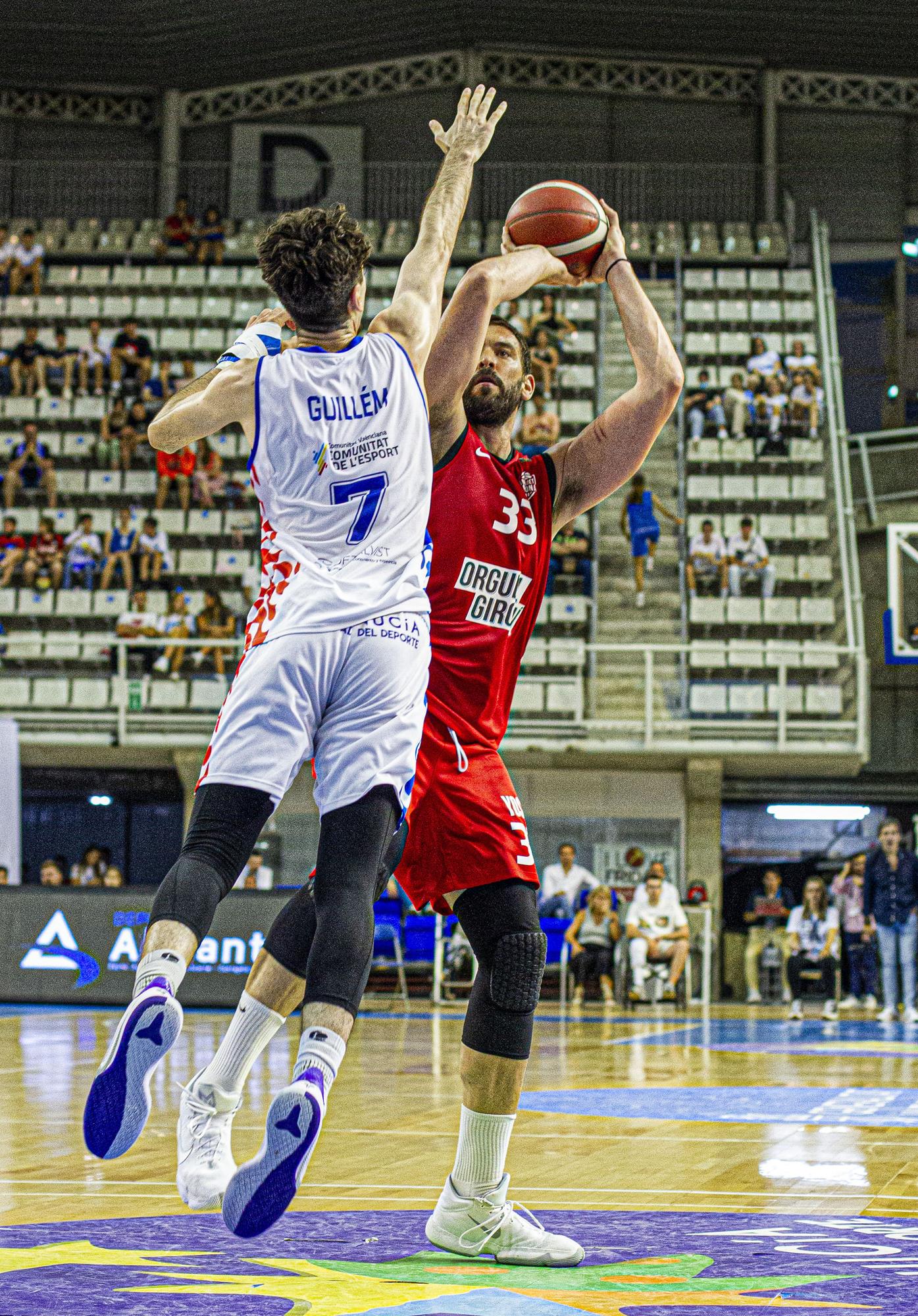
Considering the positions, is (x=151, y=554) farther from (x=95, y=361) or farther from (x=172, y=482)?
(x=95, y=361)

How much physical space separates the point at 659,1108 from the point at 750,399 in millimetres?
16016

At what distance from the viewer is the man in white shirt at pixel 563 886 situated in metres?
16.1

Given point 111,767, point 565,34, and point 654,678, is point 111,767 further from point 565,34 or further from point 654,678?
point 565,34

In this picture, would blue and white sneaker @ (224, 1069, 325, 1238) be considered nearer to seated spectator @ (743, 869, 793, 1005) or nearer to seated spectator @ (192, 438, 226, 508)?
seated spectator @ (743, 869, 793, 1005)

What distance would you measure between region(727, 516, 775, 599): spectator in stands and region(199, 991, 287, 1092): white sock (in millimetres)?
16583

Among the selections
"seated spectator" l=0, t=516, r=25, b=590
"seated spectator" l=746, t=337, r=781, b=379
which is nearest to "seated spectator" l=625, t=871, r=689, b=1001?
"seated spectator" l=746, t=337, r=781, b=379

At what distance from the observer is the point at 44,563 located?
65.5ft

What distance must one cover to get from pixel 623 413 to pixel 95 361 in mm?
19409

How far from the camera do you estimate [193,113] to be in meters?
26.2

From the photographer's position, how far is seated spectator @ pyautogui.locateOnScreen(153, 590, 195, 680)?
18.3 m

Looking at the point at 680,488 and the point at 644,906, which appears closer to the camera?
the point at 644,906

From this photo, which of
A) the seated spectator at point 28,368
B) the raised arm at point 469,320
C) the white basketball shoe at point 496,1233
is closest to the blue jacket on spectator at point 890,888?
the white basketball shoe at point 496,1233

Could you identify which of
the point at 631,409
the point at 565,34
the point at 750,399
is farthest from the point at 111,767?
the point at 631,409

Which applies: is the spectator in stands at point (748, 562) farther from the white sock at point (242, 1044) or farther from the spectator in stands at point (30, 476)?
the white sock at point (242, 1044)
